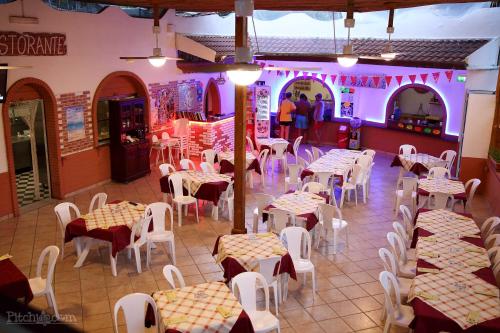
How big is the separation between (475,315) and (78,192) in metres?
9.69

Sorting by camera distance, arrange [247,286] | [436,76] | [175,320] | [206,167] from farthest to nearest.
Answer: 1. [436,76]
2. [206,167]
3. [247,286]
4. [175,320]

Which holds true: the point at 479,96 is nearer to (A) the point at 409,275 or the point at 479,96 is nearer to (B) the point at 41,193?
(A) the point at 409,275

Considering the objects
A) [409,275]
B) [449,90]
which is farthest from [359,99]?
[409,275]

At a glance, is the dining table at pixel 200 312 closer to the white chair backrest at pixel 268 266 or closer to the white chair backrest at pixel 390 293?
the white chair backrest at pixel 268 266

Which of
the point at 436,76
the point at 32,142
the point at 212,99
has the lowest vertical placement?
the point at 32,142

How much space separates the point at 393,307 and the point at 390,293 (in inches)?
8.8

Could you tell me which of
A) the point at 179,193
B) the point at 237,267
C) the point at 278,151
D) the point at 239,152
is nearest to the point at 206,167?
the point at 179,193

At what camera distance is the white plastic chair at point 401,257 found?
271 inches

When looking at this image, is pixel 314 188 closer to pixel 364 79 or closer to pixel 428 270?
pixel 428 270

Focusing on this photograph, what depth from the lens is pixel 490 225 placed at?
8406mm

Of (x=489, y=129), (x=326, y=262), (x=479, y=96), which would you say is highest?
(x=479, y=96)

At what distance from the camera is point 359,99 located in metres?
17.2

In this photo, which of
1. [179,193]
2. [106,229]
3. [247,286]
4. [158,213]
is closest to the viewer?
[247,286]

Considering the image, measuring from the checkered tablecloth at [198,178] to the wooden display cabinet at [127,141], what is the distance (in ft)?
9.30
